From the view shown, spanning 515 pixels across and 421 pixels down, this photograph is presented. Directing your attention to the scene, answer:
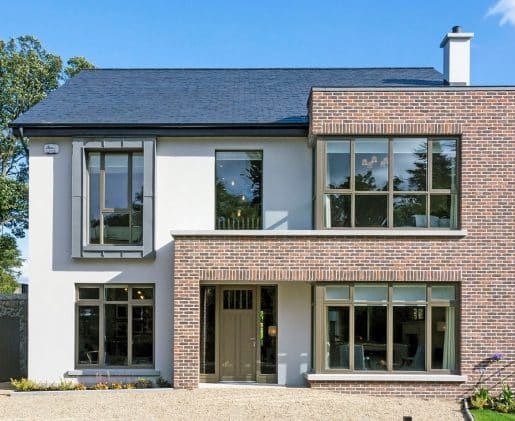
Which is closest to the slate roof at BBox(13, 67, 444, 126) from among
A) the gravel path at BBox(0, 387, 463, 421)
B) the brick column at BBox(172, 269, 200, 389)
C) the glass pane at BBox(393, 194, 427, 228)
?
the glass pane at BBox(393, 194, 427, 228)

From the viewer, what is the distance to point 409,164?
12.2 m

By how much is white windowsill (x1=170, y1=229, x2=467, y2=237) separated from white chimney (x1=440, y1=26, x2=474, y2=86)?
5.09 metres

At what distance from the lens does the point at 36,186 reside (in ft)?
43.9

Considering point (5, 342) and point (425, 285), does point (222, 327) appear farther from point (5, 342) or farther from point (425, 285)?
point (5, 342)

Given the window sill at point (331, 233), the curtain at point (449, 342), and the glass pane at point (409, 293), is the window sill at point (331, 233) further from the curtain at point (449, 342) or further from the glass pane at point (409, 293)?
the curtain at point (449, 342)

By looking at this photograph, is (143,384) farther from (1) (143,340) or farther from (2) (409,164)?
(2) (409,164)

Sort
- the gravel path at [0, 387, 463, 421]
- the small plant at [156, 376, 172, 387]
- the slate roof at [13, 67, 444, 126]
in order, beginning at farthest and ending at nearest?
the slate roof at [13, 67, 444, 126]
the small plant at [156, 376, 172, 387]
the gravel path at [0, 387, 463, 421]

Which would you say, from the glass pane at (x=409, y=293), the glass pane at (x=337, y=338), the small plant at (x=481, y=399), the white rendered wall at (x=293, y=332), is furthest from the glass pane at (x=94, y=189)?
the small plant at (x=481, y=399)

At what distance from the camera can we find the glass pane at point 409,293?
12055mm

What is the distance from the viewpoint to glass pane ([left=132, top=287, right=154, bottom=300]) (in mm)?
13266

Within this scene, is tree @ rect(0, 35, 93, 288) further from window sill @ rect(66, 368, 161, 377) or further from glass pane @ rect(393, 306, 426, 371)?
glass pane @ rect(393, 306, 426, 371)

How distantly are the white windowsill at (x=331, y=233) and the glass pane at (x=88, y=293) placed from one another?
2.58 meters

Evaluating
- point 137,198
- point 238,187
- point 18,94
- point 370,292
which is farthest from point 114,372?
point 18,94

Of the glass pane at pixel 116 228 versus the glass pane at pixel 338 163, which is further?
the glass pane at pixel 116 228
